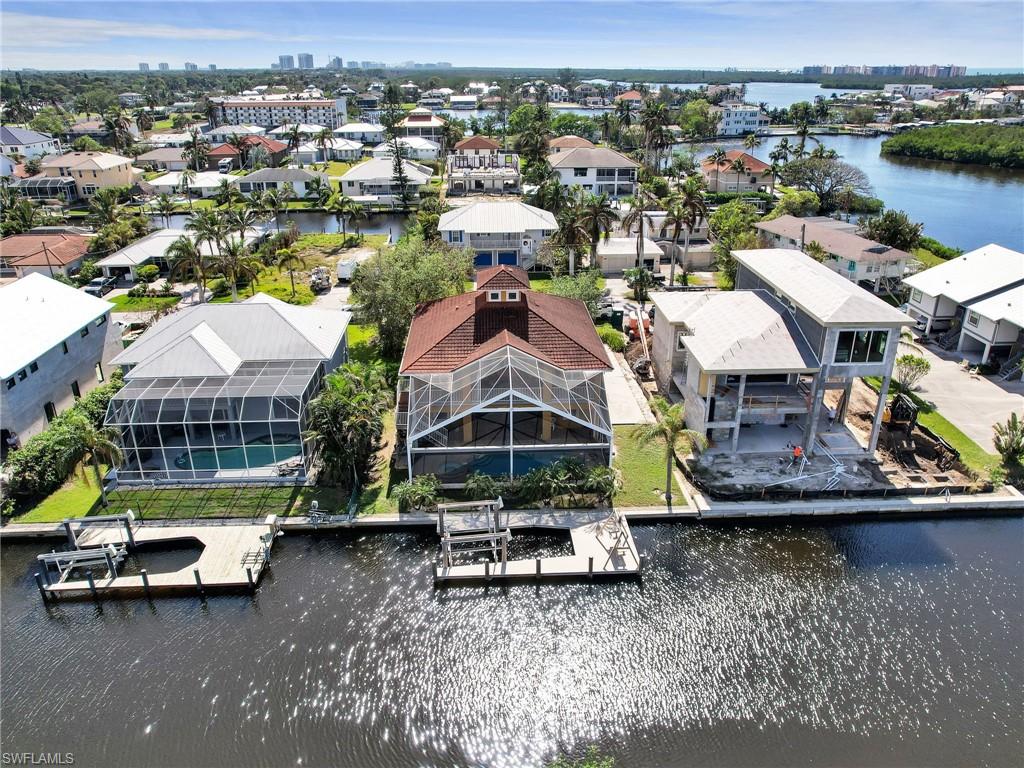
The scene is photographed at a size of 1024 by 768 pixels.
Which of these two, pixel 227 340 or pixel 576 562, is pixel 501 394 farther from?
pixel 227 340

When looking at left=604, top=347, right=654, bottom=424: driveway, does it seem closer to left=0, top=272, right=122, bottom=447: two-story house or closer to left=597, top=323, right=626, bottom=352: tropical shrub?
left=597, top=323, right=626, bottom=352: tropical shrub

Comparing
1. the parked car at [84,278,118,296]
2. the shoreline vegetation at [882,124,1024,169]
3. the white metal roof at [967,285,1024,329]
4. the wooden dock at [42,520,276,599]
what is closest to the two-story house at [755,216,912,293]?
the white metal roof at [967,285,1024,329]

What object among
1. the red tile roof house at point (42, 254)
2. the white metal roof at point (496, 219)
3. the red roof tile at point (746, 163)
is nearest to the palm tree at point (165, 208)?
the red tile roof house at point (42, 254)

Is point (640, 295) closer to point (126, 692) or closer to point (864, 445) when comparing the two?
point (864, 445)

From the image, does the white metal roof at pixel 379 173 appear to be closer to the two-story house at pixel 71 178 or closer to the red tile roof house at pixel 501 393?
the two-story house at pixel 71 178

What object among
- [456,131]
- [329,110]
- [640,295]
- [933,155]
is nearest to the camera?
[640,295]

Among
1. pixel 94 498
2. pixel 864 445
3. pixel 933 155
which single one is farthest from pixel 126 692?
pixel 933 155
